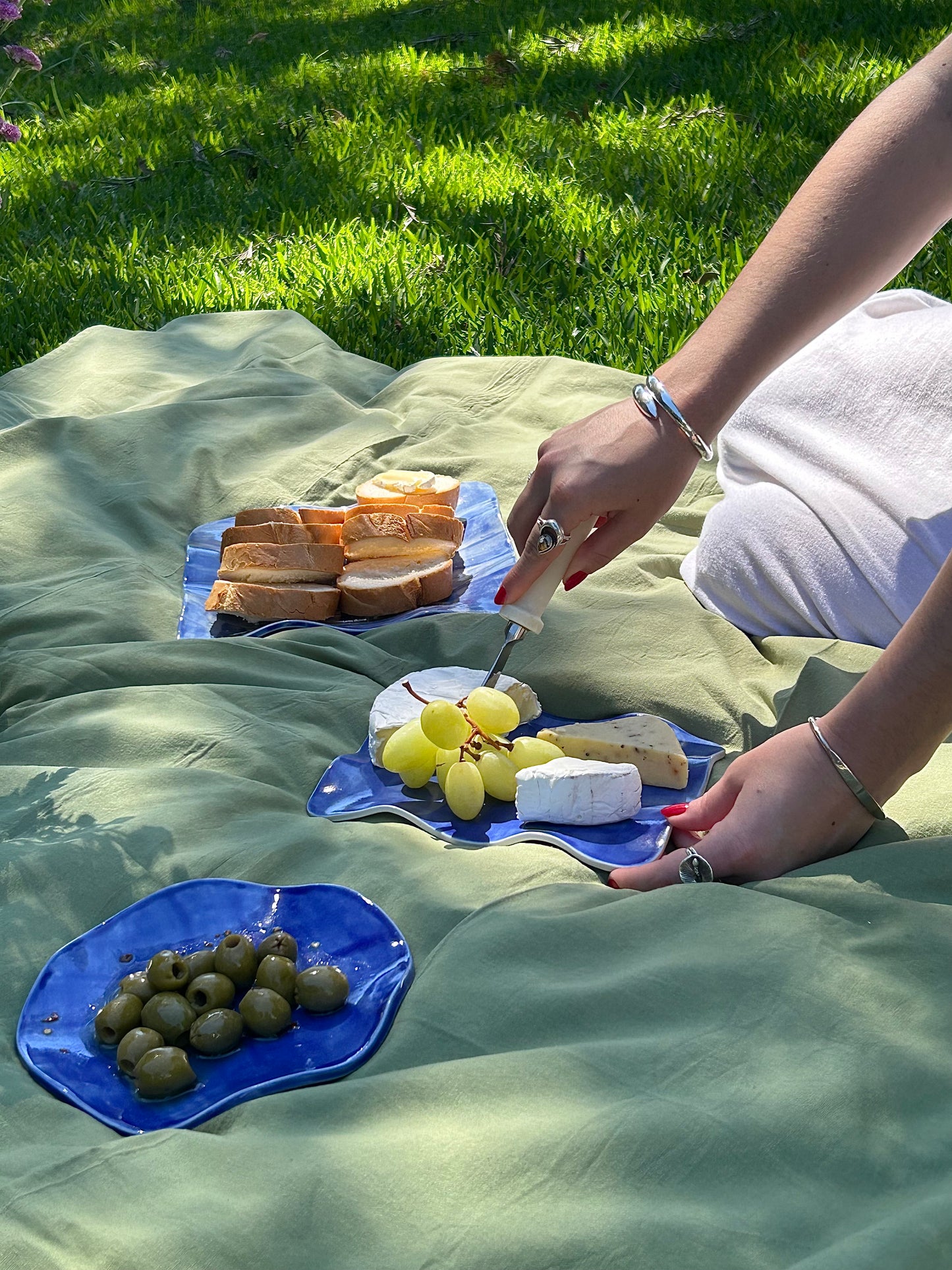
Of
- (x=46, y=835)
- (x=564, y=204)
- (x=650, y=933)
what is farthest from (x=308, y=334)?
(x=650, y=933)

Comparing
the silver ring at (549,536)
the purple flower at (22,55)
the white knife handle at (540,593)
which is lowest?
the white knife handle at (540,593)

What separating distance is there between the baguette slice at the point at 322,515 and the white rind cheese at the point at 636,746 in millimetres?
1048

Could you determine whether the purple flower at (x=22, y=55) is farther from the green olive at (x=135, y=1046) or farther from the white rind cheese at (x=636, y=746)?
the green olive at (x=135, y=1046)

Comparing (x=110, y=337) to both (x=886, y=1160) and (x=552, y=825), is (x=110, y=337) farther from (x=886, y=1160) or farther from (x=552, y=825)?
(x=886, y=1160)

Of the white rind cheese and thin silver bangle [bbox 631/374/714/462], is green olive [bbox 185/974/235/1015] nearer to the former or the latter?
the white rind cheese

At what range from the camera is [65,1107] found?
150cm

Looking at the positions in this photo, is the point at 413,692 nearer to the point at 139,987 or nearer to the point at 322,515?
the point at 139,987

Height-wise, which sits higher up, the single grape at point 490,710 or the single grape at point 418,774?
the single grape at point 490,710

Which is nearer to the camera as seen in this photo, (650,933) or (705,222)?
(650,933)

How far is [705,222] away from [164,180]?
252 centimetres

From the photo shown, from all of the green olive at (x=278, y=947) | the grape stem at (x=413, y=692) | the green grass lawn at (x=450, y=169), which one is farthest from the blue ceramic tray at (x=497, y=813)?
the green grass lawn at (x=450, y=169)

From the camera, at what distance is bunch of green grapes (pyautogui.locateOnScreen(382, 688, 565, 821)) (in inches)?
79.6

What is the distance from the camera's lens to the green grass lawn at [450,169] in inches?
172

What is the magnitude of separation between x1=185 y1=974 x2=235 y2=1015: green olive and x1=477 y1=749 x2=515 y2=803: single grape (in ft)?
1.96
